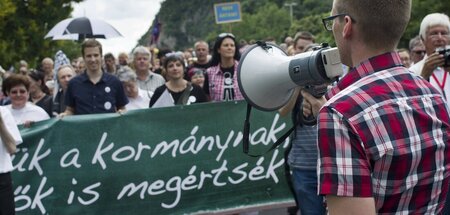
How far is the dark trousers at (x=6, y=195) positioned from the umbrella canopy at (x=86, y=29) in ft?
18.4

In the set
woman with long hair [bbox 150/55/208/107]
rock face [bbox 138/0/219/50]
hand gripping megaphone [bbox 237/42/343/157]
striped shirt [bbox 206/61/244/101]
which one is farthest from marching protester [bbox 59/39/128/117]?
rock face [bbox 138/0/219/50]

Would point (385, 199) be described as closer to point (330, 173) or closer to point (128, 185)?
point (330, 173)

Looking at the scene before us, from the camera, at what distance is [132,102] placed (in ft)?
24.6

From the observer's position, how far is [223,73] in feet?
22.3

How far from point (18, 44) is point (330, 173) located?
21961 mm

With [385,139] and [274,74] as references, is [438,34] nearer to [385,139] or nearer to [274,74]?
[274,74]

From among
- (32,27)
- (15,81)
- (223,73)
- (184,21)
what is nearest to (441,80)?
(223,73)

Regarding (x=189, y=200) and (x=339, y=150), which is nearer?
(x=339, y=150)

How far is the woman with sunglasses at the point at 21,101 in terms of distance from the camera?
20.0 feet

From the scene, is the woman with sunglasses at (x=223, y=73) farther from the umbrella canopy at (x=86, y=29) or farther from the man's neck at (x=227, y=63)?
the umbrella canopy at (x=86, y=29)

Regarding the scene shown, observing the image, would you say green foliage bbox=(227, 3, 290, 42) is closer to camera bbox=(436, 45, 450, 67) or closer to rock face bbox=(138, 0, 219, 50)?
rock face bbox=(138, 0, 219, 50)

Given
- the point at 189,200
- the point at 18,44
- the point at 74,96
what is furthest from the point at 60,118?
the point at 18,44

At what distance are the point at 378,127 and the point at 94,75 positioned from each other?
4950 mm

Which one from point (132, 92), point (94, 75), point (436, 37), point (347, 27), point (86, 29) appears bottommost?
point (132, 92)
